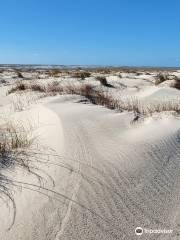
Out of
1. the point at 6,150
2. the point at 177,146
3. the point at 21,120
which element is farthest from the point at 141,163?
the point at 21,120

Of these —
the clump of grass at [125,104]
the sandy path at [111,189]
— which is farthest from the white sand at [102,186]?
the clump of grass at [125,104]

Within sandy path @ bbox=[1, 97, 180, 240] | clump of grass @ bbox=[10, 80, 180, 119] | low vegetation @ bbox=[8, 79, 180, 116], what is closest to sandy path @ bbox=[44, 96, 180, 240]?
sandy path @ bbox=[1, 97, 180, 240]

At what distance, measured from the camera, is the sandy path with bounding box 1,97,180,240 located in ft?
7.92

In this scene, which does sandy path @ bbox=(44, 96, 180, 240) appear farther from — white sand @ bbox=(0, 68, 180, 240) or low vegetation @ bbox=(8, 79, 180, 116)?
low vegetation @ bbox=(8, 79, 180, 116)

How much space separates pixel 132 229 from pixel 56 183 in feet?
2.56

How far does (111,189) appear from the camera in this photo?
291cm

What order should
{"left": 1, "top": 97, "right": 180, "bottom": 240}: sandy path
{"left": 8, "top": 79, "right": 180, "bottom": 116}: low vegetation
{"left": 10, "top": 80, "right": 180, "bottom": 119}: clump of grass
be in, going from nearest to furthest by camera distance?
{"left": 1, "top": 97, "right": 180, "bottom": 240}: sandy path → {"left": 10, "top": 80, "right": 180, "bottom": 119}: clump of grass → {"left": 8, "top": 79, "right": 180, "bottom": 116}: low vegetation

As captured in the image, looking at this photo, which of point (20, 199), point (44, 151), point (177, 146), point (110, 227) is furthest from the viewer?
point (177, 146)

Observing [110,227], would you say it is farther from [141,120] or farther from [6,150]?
[141,120]

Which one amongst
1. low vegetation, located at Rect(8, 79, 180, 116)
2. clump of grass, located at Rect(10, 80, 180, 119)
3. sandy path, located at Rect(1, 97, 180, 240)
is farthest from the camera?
low vegetation, located at Rect(8, 79, 180, 116)

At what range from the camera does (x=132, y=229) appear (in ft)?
8.09

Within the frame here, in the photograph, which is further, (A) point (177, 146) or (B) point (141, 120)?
(B) point (141, 120)

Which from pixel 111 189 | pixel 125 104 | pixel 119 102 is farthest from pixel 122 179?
pixel 119 102

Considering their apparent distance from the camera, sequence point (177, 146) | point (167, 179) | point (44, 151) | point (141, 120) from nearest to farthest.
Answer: point (167, 179) < point (44, 151) < point (177, 146) < point (141, 120)
